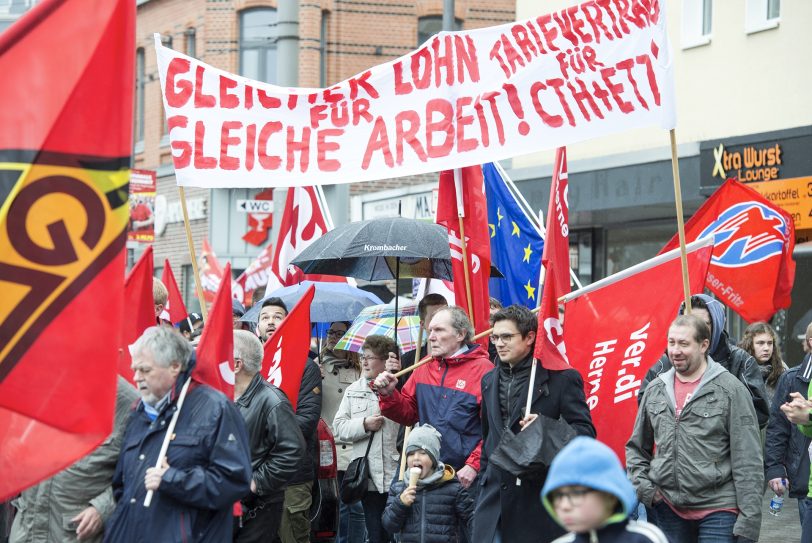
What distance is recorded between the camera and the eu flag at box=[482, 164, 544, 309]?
11.0m

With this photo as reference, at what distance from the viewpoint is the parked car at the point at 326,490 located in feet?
30.8

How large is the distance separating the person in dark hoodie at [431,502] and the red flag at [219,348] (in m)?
1.52

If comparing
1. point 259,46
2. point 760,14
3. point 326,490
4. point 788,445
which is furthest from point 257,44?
point 788,445

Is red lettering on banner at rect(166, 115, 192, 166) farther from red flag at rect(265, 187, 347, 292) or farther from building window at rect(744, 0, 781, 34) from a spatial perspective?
building window at rect(744, 0, 781, 34)

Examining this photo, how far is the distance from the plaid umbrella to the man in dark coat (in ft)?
7.76

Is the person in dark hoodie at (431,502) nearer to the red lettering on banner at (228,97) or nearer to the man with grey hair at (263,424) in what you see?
the man with grey hair at (263,424)

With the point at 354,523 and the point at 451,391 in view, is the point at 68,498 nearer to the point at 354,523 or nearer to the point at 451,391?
the point at 451,391

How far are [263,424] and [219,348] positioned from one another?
1.06 meters

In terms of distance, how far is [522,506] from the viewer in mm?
6914

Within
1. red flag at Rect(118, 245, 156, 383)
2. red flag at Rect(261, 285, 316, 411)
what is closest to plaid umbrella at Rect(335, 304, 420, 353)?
red flag at Rect(261, 285, 316, 411)

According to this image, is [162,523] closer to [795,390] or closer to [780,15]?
[795,390]

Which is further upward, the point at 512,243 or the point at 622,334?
the point at 512,243

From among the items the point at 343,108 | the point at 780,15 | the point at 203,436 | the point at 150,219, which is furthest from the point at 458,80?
the point at 150,219

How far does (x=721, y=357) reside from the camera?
8.18 metres
